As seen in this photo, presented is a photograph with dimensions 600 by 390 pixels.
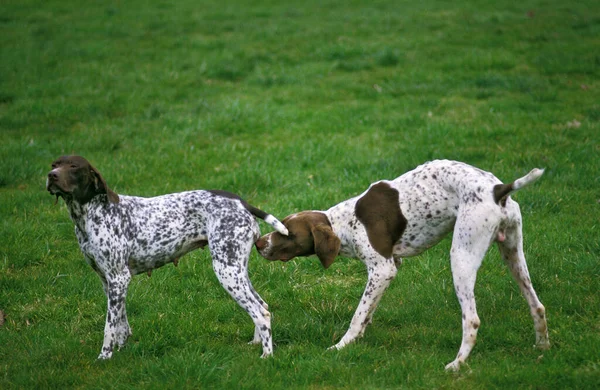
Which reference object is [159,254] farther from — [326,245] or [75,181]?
[326,245]

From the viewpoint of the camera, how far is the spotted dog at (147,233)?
5.61m

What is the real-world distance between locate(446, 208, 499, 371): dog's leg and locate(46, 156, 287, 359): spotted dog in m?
1.40

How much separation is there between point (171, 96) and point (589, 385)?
9.03 meters

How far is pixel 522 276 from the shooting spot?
5.61 meters

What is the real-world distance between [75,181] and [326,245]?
195 cm

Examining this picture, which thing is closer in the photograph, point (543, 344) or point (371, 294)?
point (543, 344)

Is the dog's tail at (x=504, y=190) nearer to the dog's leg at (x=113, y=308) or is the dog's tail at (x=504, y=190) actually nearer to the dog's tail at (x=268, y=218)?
the dog's tail at (x=268, y=218)

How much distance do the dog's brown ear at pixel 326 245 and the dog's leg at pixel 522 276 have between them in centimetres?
124

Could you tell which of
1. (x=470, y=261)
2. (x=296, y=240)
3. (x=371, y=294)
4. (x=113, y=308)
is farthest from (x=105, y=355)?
(x=470, y=261)

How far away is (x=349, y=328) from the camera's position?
5887 millimetres

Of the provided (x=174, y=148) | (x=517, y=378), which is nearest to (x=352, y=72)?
(x=174, y=148)

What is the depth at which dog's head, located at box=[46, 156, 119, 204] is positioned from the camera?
545cm

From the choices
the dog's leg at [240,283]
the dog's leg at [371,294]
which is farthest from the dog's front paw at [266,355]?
the dog's leg at [371,294]

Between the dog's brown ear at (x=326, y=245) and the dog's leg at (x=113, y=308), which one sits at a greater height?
the dog's brown ear at (x=326, y=245)
